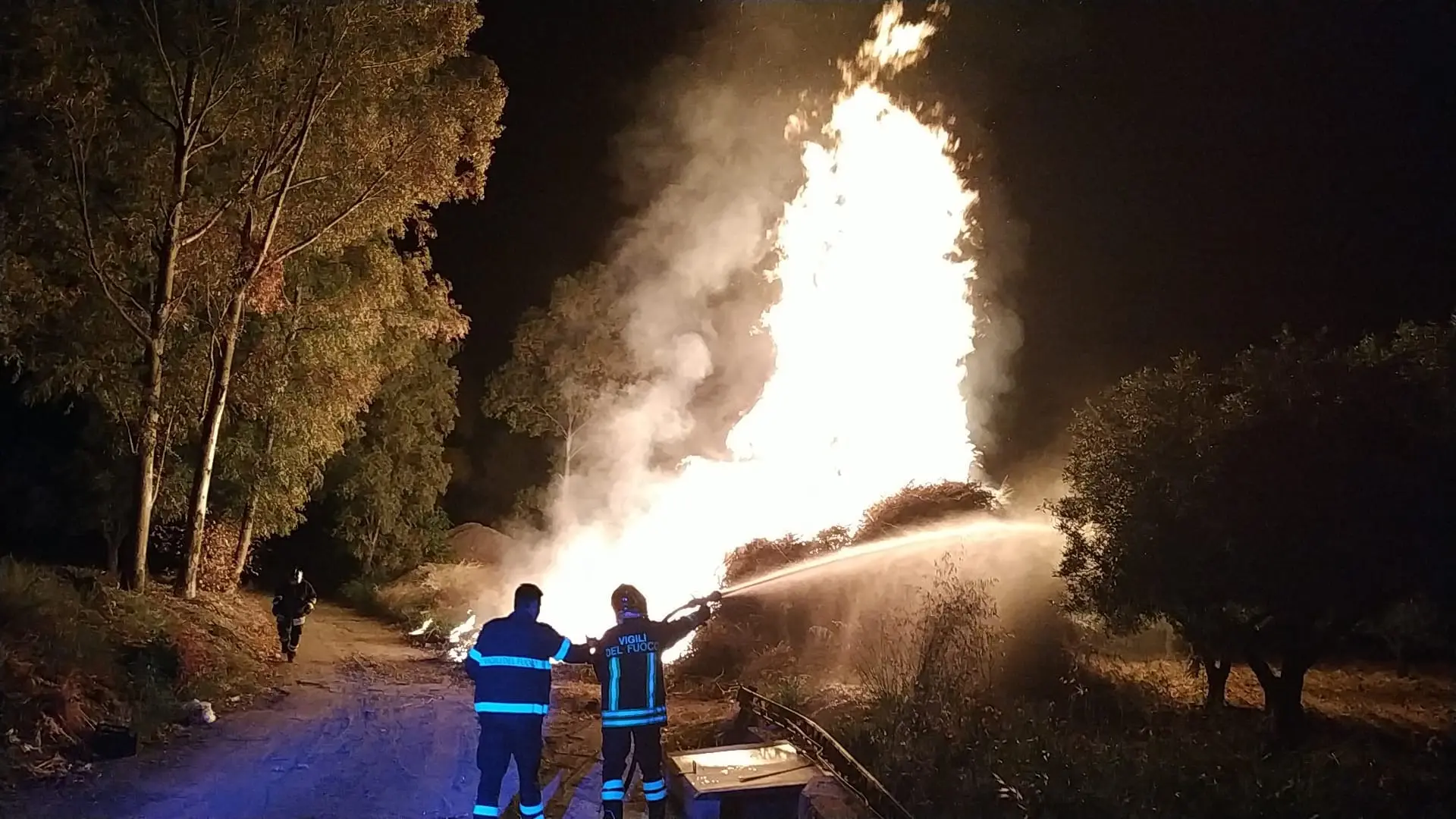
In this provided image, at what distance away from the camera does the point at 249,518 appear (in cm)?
2181

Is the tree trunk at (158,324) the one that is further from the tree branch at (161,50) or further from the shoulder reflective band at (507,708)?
the shoulder reflective band at (507,708)

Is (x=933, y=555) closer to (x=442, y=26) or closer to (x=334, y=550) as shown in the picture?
(x=442, y=26)

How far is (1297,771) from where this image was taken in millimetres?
8000

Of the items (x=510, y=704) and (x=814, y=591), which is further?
(x=814, y=591)

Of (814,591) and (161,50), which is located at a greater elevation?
(161,50)

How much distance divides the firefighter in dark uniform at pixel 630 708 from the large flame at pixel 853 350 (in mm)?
9543

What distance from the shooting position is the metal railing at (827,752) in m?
6.90

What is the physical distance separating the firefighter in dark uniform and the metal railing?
4.86 ft

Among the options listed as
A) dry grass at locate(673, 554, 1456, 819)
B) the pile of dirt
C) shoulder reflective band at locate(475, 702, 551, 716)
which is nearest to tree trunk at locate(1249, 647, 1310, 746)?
dry grass at locate(673, 554, 1456, 819)

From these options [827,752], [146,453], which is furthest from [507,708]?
[146,453]

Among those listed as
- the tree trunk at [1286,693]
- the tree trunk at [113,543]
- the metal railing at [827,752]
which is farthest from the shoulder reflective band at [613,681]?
the tree trunk at [113,543]

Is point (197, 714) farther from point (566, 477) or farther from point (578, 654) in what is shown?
point (566, 477)

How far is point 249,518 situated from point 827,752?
699 inches

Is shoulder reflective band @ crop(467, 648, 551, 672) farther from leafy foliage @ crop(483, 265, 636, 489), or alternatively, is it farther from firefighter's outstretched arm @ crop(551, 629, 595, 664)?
leafy foliage @ crop(483, 265, 636, 489)
